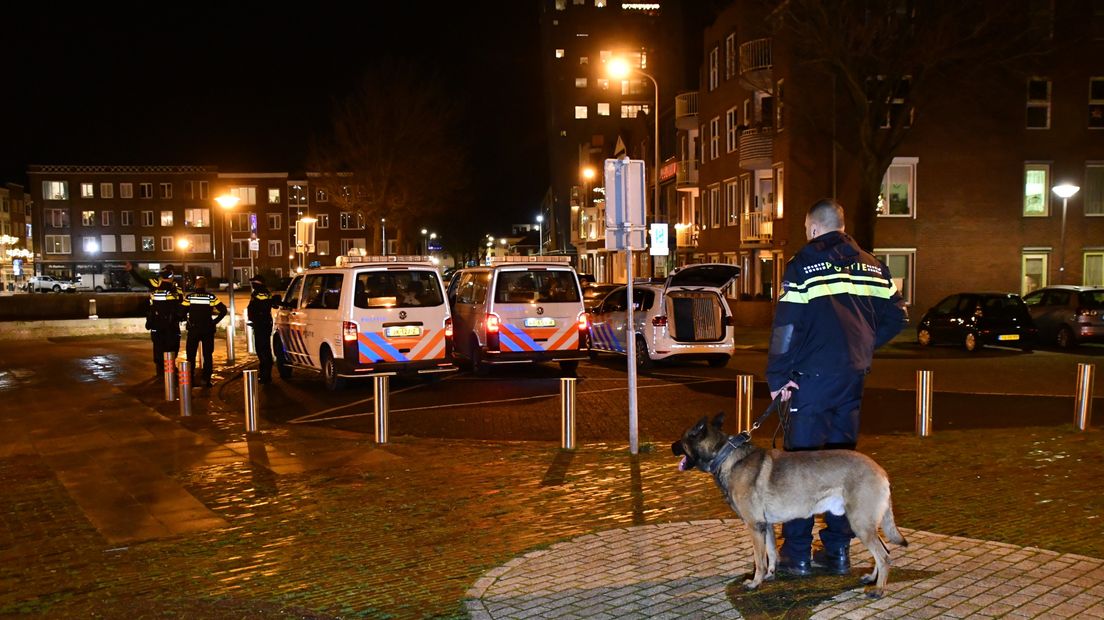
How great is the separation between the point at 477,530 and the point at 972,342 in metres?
18.2

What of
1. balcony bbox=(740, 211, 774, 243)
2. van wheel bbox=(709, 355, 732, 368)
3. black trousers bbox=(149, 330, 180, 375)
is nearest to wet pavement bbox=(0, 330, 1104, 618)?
black trousers bbox=(149, 330, 180, 375)

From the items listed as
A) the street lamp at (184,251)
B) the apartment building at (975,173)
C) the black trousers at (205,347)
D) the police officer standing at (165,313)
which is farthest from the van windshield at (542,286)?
the street lamp at (184,251)

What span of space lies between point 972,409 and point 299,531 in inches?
386

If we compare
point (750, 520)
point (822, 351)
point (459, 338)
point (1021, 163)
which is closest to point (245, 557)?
point (750, 520)

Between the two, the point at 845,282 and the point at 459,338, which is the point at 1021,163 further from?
the point at 845,282

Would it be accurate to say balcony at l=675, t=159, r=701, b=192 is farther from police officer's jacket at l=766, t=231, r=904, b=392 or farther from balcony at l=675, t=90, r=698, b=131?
police officer's jacket at l=766, t=231, r=904, b=392

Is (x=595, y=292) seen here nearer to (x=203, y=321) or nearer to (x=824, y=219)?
(x=203, y=321)

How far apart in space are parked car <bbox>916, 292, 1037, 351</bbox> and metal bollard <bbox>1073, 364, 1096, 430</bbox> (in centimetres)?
1152

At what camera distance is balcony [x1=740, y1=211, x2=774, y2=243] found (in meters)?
31.7

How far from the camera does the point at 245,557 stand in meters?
6.31

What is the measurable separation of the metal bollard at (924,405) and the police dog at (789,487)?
216 inches

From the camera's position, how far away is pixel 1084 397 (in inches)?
412

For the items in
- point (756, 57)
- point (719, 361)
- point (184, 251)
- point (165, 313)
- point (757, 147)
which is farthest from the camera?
point (184, 251)

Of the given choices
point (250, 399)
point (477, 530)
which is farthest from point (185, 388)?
point (477, 530)
